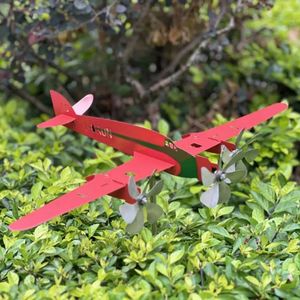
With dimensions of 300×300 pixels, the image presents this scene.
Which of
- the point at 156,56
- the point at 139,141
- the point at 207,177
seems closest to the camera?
the point at 207,177

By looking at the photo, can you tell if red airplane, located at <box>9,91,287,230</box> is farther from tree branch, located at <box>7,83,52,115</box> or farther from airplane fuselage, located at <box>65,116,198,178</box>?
tree branch, located at <box>7,83,52,115</box>

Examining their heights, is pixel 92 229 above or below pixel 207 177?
below

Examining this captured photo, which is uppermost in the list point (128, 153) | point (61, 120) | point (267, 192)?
point (61, 120)

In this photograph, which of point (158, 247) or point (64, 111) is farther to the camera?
point (64, 111)

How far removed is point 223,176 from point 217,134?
29cm

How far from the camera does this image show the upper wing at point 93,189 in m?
1.72

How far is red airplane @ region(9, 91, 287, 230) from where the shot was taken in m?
1.76

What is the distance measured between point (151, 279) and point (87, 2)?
1.49 metres

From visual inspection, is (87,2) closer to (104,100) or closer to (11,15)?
(11,15)

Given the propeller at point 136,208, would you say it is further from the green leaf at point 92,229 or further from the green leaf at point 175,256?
the green leaf at point 92,229

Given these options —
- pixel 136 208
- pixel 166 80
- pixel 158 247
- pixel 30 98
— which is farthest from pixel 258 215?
pixel 30 98

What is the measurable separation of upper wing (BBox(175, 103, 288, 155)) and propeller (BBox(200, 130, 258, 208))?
132 millimetres

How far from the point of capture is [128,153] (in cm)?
202

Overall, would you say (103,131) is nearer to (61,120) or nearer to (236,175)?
(61,120)
